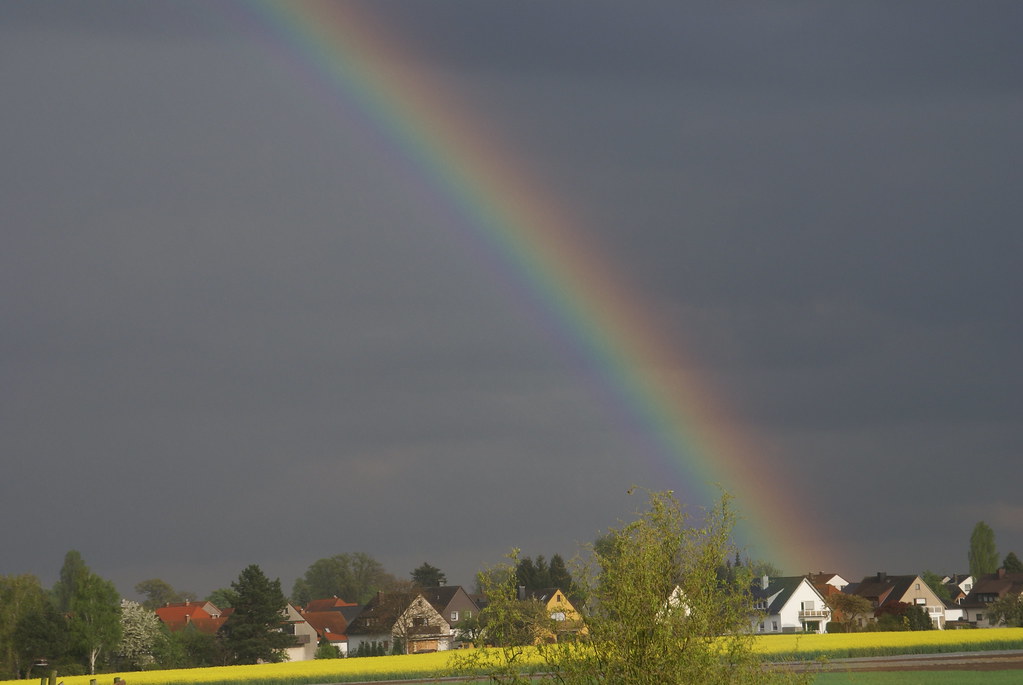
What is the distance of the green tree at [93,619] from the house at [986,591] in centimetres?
11651

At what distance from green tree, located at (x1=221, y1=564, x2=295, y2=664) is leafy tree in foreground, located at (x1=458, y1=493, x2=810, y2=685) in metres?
103

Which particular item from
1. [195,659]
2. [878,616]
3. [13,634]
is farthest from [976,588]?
[13,634]

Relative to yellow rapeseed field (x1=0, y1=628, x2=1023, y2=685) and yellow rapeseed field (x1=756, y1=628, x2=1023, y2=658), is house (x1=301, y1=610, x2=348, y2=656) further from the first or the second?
yellow rapeseed field (x1=756, y1=628, x2=1023, y2=658)

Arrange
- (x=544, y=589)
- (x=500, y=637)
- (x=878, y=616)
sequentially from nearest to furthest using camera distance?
(x=500, y=637)
(x=878, y=616)
(x=544, y=589)

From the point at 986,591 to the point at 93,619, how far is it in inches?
5045

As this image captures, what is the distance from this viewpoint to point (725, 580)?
12141mm

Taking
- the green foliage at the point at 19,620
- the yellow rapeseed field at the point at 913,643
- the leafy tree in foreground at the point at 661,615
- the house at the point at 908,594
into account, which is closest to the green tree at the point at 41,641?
the green foliage at the point at 19,620

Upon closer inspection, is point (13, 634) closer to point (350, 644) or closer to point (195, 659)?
point (195, 659)

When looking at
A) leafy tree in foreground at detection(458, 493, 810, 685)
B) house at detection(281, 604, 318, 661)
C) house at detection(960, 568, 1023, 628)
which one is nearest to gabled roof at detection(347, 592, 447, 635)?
house at detection(281, 604, 318, 661)

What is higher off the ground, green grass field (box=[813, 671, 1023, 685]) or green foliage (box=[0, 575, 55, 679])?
green foliage (box=[0, 575, 55, 679])

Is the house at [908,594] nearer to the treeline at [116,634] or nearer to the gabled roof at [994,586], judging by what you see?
the gabled roof at [994,586]

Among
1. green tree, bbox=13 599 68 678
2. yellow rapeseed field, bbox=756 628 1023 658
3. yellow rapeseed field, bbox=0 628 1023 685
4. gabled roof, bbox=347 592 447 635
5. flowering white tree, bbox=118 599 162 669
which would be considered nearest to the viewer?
yellow rapeseed field, bbox=0 628 1023 685

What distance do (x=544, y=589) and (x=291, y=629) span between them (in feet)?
121

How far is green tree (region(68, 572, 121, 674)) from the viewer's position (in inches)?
4045
